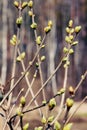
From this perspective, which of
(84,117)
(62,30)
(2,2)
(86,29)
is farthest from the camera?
(86,29)

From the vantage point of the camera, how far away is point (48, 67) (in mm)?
21531

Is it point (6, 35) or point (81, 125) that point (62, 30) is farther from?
point (81, 125)

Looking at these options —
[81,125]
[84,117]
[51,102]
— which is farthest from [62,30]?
[51,102]

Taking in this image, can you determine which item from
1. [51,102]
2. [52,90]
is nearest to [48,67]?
[52,90]

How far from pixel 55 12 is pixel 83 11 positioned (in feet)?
7.27

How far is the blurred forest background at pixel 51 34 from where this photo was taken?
803 inches

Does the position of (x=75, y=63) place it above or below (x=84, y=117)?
above

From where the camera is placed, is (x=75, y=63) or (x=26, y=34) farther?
(x=75, y=63)

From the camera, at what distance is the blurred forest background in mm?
20406

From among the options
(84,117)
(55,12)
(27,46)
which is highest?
(55,12)

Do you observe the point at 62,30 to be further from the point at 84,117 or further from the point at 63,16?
the point at 84,117

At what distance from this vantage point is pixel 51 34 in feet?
70.5

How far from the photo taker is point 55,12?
22.5m

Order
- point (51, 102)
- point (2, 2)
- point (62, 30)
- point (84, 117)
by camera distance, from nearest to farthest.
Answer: point (51, 102), point (84, 117), point (2, 2), point (62, 30)
